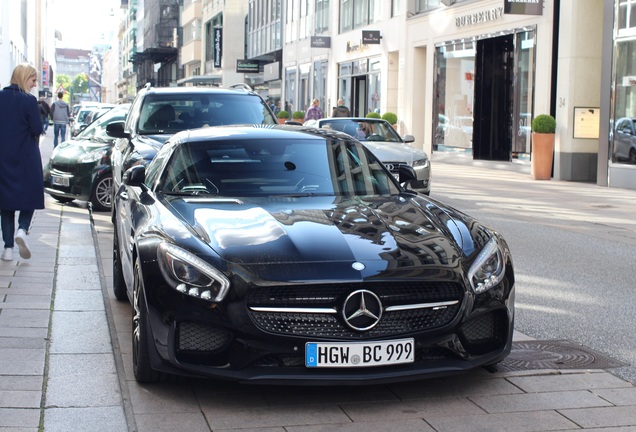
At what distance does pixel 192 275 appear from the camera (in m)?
4.89

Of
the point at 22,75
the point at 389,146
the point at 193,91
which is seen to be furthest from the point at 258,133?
the point at 389,146

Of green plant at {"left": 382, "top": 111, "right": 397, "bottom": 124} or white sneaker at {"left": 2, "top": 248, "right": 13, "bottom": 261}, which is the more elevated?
green plant at {"left": 382, "top": 111, "right": 397, "bottom": 124}

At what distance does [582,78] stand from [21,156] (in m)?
16.9

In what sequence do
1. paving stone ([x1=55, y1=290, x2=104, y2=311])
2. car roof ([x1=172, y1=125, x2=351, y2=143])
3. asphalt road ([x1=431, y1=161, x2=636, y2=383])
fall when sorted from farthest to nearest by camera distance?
paving stone ([x1=55, y1=290, x2=104, y2=311]) → asphalt road ([x1=431, y1=161, x2=636, y2=383]) → car roof ([x1=172, y1=125, x2=351, y2=143])

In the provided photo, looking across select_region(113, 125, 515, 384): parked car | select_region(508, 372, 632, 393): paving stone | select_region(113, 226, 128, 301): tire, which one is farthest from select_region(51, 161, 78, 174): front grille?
select_region(508, 372, 632, 393): paving stone

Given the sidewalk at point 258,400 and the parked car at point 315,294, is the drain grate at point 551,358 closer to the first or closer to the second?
the sidewalk at point 258,400

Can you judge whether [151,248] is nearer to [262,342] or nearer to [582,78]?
[262,342]

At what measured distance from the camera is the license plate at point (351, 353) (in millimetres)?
4758

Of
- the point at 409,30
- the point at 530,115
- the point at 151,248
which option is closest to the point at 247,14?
the point at 409,30

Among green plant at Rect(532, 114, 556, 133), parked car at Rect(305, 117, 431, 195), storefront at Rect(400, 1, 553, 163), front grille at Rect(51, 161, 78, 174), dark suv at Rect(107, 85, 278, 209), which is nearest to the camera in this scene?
dark suv at Rect(107, 85, 278, 209)

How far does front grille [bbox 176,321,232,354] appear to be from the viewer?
4.82m

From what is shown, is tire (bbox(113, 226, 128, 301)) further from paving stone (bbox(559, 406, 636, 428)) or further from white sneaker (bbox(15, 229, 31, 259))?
paving stone (bbox(559, 406, 636, 428))

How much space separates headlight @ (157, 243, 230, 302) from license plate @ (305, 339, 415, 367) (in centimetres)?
50

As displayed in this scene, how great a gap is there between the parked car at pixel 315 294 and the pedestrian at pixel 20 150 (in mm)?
3568
